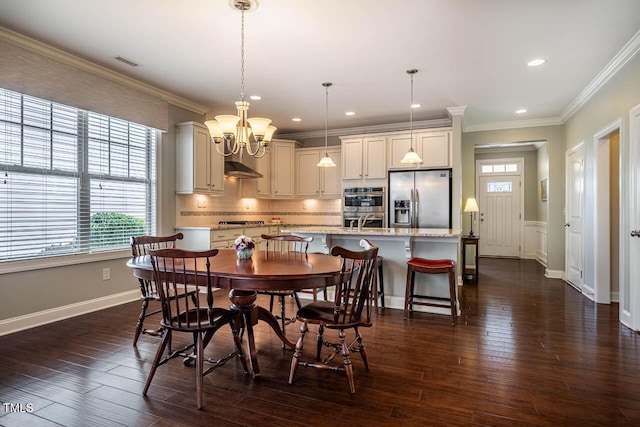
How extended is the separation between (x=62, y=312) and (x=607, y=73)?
6.29 meters

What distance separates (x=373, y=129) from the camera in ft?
21.1

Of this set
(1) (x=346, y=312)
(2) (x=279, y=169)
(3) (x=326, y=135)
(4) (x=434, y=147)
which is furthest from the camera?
(2) (x=279, y=169)

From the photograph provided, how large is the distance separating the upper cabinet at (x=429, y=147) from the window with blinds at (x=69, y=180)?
12.0 ft

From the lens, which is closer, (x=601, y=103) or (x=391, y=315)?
(x=391, y=315)

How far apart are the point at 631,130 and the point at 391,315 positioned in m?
2.91

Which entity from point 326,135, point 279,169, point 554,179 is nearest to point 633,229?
point 554,179

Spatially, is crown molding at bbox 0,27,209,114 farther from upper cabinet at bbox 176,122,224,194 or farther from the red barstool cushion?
the red barstool cushion

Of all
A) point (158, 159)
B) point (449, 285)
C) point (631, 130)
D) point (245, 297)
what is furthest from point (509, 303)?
point (158, 159)

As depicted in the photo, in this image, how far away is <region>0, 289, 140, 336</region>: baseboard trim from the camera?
3203 millimetres

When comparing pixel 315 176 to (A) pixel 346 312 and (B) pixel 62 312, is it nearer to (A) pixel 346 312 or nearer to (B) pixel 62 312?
(B) pixel 62 312

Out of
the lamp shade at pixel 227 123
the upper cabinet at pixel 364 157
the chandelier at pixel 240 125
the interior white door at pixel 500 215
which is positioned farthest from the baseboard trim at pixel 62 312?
the interior white door at pixel 500 215

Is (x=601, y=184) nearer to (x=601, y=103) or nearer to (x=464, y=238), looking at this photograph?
(x=601, y=103)

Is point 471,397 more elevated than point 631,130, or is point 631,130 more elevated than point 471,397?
point 631,130

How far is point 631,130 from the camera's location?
3.36 metres
